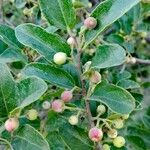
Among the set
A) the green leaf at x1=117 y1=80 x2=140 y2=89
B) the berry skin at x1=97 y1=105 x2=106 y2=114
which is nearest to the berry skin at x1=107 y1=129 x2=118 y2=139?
the berry skin at x1=97 y1=105 x2=106 y2=114

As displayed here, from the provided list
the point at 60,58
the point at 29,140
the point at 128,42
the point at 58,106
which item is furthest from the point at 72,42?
the point at 128,42

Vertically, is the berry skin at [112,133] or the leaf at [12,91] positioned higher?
the leaf at [12,91]

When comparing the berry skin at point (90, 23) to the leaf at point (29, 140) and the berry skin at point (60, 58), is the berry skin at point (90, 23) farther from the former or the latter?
the leaf at point (29, 140)

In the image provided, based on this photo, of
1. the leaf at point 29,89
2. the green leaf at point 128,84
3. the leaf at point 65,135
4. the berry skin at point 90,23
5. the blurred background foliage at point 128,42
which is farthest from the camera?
the blurred background foliage at point 128,42

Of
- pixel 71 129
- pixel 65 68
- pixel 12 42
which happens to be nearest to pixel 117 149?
pixel 71 129

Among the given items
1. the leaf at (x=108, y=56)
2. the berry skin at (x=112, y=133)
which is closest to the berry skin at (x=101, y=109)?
the berry skin at (x=112, y=133)

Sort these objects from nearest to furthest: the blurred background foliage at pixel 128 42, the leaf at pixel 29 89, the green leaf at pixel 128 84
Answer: the leaf at pixel 29 89 < the green leaf at pixel 128 84 < the blurred background foliage at pixel 128 42

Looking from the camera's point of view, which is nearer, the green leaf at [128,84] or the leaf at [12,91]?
the leaf at [12,91]
